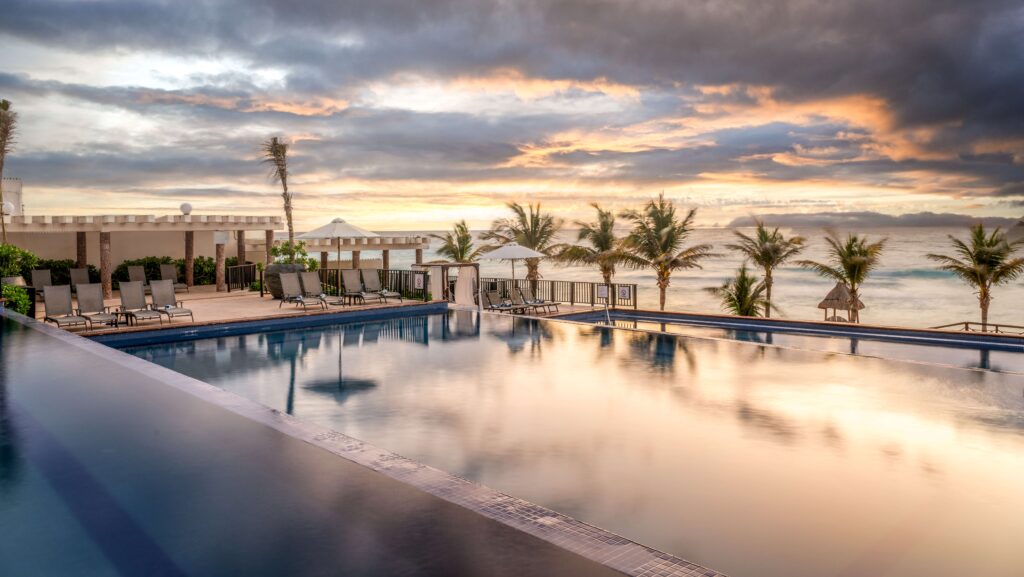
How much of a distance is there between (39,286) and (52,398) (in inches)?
573

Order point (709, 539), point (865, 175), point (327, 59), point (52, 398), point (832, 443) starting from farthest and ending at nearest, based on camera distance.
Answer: point (865, 175) → point (327, 59) → point (832, 443) → point (52, 398) → point (709, 539)

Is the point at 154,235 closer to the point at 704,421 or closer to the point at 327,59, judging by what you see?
the point at 327,59

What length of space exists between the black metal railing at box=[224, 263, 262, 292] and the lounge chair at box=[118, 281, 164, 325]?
25.4 feet

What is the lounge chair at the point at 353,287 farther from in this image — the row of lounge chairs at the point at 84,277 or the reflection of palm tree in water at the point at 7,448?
the reflection of palm tree in water at the point at 7,448

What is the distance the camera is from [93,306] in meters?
12.2

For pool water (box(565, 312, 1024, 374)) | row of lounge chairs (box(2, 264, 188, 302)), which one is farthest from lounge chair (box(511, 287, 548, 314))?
row of lounge chairs (box(2, 264, 188, 302))

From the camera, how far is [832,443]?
6.48 m

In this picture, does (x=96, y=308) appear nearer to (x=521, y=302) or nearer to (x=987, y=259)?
(x=521, y=302)

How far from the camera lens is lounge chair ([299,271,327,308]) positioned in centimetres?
1578

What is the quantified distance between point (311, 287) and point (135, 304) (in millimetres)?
4037

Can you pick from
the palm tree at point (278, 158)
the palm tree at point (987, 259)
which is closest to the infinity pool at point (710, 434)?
the palm tree at point (987, 259)

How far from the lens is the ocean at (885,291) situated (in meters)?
51.2

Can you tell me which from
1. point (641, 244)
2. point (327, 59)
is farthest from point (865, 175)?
point (327, 59)

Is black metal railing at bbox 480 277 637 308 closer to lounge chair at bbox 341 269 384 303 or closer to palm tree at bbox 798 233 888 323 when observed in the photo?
lounge chair at bbox 341 269 384 303
